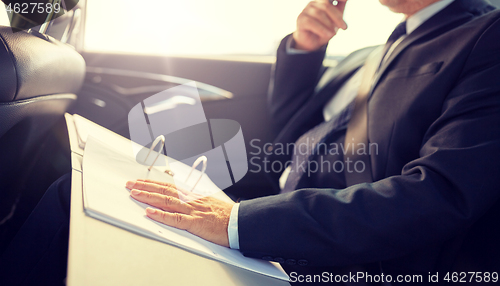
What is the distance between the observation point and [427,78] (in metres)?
0.82

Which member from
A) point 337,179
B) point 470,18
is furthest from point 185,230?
point 470,18

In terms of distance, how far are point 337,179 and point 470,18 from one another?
0.55 m


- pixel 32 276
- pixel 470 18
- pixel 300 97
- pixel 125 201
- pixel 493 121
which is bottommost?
pixel 32 276

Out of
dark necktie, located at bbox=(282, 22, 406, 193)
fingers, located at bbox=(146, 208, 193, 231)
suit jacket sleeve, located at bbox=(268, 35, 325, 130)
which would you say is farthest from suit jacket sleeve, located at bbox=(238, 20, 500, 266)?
suit jacket sleeve, located at bbox=(268, 35, 325, 130)

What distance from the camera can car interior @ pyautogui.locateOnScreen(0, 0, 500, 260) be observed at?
68cm

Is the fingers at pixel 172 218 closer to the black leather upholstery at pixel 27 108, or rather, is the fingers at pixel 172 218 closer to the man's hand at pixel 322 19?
the black leather upholstery at pixel 27 108

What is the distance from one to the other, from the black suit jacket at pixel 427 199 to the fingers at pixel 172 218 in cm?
11

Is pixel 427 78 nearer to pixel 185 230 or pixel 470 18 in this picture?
pixel 470 18

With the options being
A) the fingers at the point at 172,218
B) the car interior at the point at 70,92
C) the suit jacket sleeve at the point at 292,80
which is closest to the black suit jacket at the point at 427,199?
the fingers at the point at 172,218

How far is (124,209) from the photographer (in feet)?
1.71

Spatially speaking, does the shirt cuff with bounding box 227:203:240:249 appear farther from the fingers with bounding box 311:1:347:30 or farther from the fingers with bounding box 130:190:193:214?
the fingers with bounding box 311:1:347:30

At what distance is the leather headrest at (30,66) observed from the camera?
1.99 feet

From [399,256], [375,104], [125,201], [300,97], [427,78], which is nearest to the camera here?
[125,201]

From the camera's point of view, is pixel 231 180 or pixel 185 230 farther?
pixel 231 180
